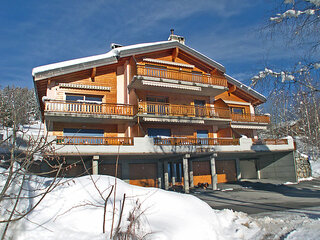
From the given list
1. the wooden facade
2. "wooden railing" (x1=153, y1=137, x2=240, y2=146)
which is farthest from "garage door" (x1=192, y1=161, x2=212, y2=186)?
"wooden railing" (x1=153, y1=137, x2=240, y2=146)

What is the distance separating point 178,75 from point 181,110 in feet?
9.60

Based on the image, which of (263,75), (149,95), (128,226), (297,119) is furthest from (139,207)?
(297,119)

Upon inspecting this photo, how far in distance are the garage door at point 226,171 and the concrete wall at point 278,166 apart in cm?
288

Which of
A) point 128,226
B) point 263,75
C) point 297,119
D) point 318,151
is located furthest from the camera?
point 297,119

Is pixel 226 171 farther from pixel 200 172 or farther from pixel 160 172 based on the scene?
pixel 160 172

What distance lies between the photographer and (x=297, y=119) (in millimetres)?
39500

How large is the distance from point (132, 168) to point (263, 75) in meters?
14.9

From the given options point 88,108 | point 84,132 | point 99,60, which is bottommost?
point 84,132

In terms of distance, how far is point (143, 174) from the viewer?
65.2 ft

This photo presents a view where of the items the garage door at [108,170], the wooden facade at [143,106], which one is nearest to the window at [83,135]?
the wooden facade at [143,106]

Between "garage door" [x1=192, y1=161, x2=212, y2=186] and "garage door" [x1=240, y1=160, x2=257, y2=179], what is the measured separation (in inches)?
200

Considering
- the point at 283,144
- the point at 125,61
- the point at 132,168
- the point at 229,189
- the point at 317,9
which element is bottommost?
the point at 229,189

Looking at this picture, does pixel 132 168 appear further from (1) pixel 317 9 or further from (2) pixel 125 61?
(1) pixel 317 9

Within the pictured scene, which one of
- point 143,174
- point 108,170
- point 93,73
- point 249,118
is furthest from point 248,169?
point 93,73
